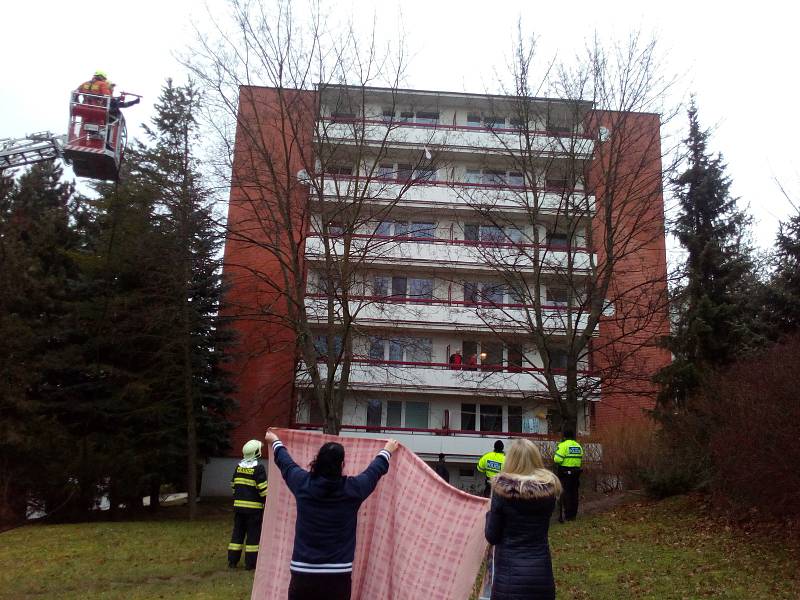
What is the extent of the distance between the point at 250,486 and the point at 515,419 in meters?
23.5

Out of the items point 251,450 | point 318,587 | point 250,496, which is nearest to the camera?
point 318,587

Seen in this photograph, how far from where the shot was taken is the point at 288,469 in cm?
475

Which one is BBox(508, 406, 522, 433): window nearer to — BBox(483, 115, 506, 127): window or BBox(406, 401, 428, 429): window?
BBox(406, 401, 428, 429): window

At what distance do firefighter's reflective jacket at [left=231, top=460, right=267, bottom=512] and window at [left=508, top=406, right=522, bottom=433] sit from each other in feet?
76.0

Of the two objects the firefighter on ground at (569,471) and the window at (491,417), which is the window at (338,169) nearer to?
the firefighter on ground at (569,471)

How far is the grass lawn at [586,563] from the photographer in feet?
27.4

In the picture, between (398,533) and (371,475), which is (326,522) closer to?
(371,475)

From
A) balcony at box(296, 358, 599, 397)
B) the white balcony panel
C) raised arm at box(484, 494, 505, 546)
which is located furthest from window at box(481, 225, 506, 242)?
raised arm at box(484, 494, 505, 546)

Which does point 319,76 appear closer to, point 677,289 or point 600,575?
point 677,289

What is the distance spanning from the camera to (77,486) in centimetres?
2100

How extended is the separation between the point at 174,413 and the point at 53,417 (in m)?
3.98

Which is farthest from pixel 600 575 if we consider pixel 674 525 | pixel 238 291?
pixel 238 291

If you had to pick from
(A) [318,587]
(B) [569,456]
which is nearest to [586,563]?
(B) [569,456]

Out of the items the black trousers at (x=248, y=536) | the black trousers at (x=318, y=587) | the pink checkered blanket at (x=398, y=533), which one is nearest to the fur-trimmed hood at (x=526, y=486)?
the pink checkered blanket at (x=398, y=533)
